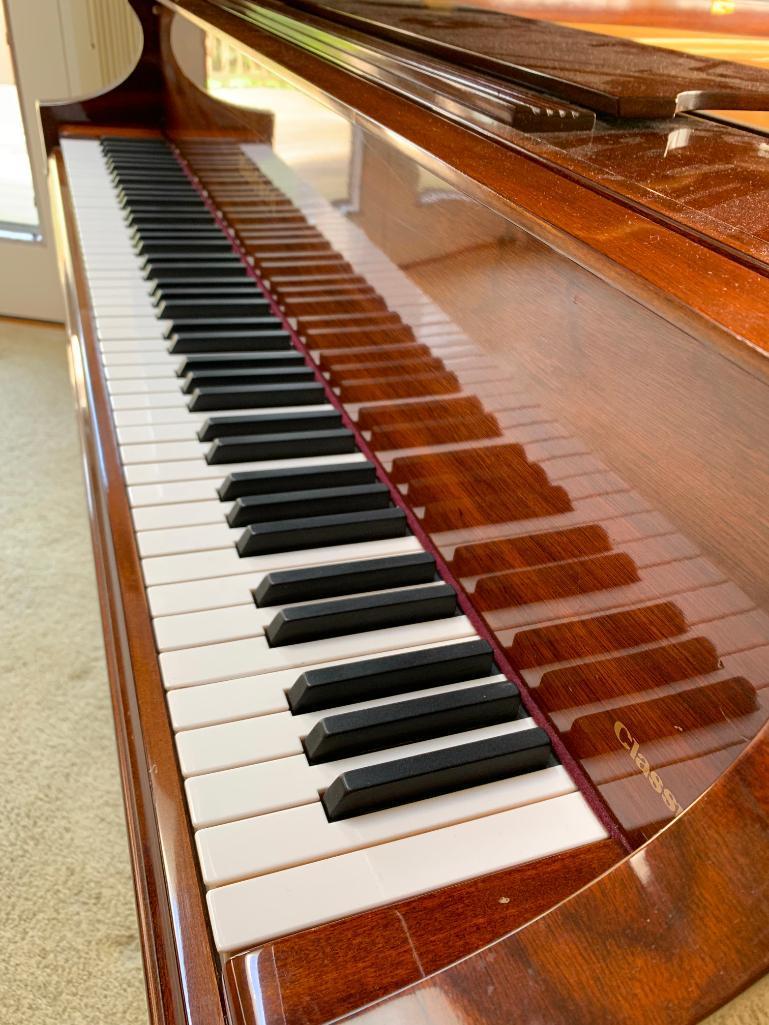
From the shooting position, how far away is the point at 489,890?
733mm

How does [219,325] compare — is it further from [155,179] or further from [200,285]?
[155,179]

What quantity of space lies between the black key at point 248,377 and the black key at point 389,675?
0.68 metres

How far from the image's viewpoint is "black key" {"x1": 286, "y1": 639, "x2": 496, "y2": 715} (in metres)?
0.89

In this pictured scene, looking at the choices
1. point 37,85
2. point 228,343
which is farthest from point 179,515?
point 37,85

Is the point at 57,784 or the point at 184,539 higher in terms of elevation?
the point at 184,539

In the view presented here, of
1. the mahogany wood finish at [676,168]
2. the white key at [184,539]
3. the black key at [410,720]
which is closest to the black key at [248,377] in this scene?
the white key at [184,539]

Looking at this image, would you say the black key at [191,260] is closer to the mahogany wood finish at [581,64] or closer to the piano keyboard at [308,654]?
the piano keyboard at [308,654]

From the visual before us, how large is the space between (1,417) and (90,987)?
7.45 ft

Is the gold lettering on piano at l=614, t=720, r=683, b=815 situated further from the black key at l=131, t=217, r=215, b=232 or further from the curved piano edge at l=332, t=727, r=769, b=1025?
the black key at l=131, t=217, r=215, b=232

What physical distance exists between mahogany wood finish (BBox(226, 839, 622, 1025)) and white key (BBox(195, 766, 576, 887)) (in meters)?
0.07

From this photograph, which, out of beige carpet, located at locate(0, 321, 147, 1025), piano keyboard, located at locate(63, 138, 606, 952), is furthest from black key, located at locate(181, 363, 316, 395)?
beige carpet, located at locate(0, 321, 147, 1025)

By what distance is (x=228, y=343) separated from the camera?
1584mm

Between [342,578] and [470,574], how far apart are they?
0.51 feet

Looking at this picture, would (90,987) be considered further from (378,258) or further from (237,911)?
(378,258)
